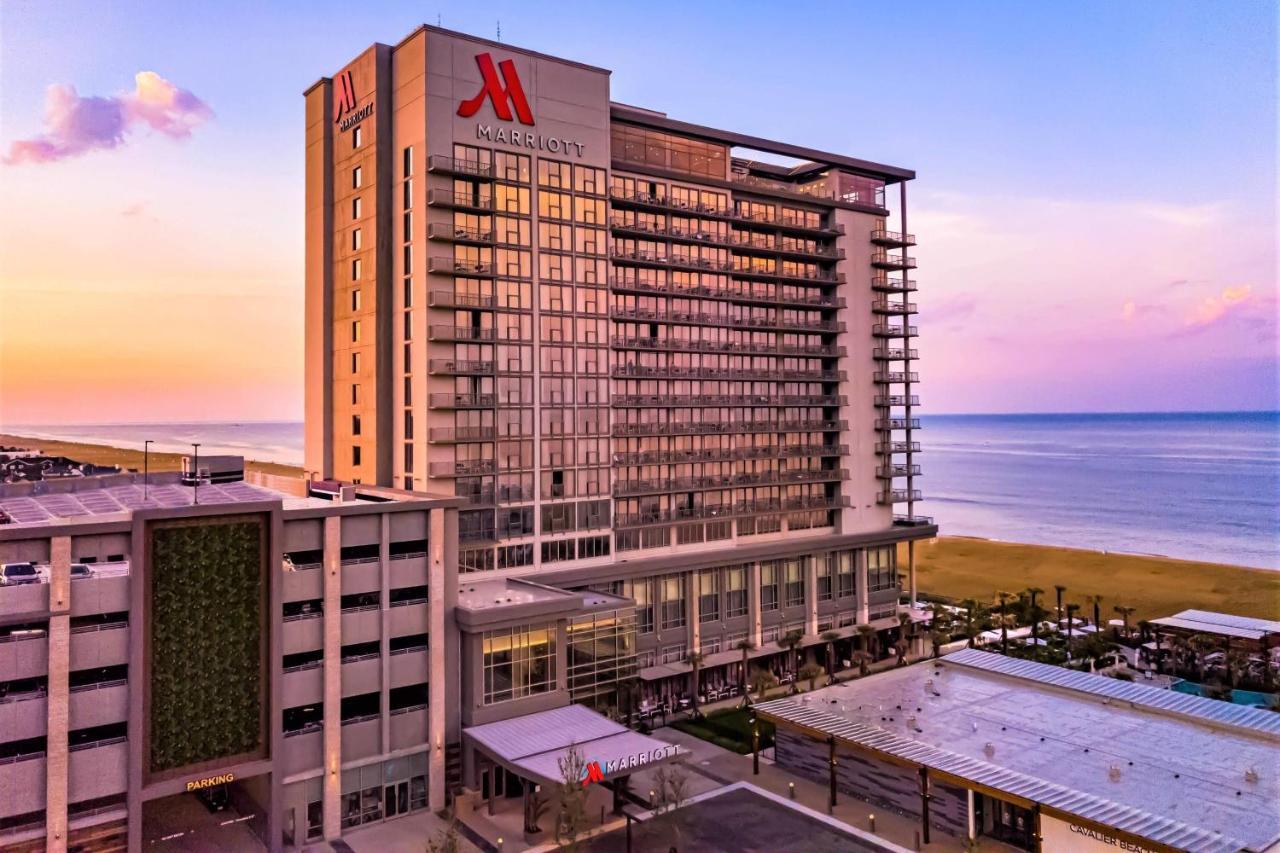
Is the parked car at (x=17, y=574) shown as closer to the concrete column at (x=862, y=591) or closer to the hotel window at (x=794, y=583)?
the hotel window at (x=794, y=583)

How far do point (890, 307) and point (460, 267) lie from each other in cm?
5054

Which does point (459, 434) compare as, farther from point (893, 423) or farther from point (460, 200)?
point (893, 423)

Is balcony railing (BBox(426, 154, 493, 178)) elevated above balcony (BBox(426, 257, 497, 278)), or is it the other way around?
balcony railing (BBox(426, 154, 493, 178))

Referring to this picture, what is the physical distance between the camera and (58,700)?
40.9 meters

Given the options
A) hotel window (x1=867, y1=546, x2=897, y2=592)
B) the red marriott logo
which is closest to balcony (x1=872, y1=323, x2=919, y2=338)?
hotel window (x1=867, y1=546, x2=897, y2=592)

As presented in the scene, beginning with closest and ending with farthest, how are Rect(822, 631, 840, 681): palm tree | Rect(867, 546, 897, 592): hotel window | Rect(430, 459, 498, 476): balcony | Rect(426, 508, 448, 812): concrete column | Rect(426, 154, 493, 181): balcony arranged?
1. Rect(426, 508, 448, 812): concrete column
2. Rect(426, 154, 493, 181): balcony
3. Rect(430, 459, 498, 476): balcony
4. Rect(822, 631, 840, 681): palm tree
5. Rect(867, 546, 897, 592): hotel window

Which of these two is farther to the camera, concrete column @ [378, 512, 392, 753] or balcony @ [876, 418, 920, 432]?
balcony @ [876, 418, 920, 432]

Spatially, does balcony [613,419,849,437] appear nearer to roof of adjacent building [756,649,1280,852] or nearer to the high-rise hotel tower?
the high-rise hotel tower

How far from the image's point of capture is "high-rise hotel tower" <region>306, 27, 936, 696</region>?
223 ft

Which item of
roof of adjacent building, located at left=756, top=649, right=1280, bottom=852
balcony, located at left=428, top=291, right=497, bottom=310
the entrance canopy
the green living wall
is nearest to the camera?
roof of adjacent building, located at left=756, top=649, right=1280, bottom=852

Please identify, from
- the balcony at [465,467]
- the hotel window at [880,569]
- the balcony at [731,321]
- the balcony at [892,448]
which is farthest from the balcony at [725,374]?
the hotel window at [880,569]

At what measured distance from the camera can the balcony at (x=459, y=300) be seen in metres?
66.3

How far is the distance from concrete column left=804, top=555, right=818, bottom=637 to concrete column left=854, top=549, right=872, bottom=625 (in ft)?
Result: 22.1

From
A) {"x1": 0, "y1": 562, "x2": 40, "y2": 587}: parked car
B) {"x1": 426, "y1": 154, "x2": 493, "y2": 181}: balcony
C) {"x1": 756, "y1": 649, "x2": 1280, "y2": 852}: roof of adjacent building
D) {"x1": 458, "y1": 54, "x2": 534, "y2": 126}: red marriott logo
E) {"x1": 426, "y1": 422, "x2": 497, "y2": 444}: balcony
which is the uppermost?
{"x1": 458, "y1": 54, "x2": 534, "y2": 126}: red marriott logo
